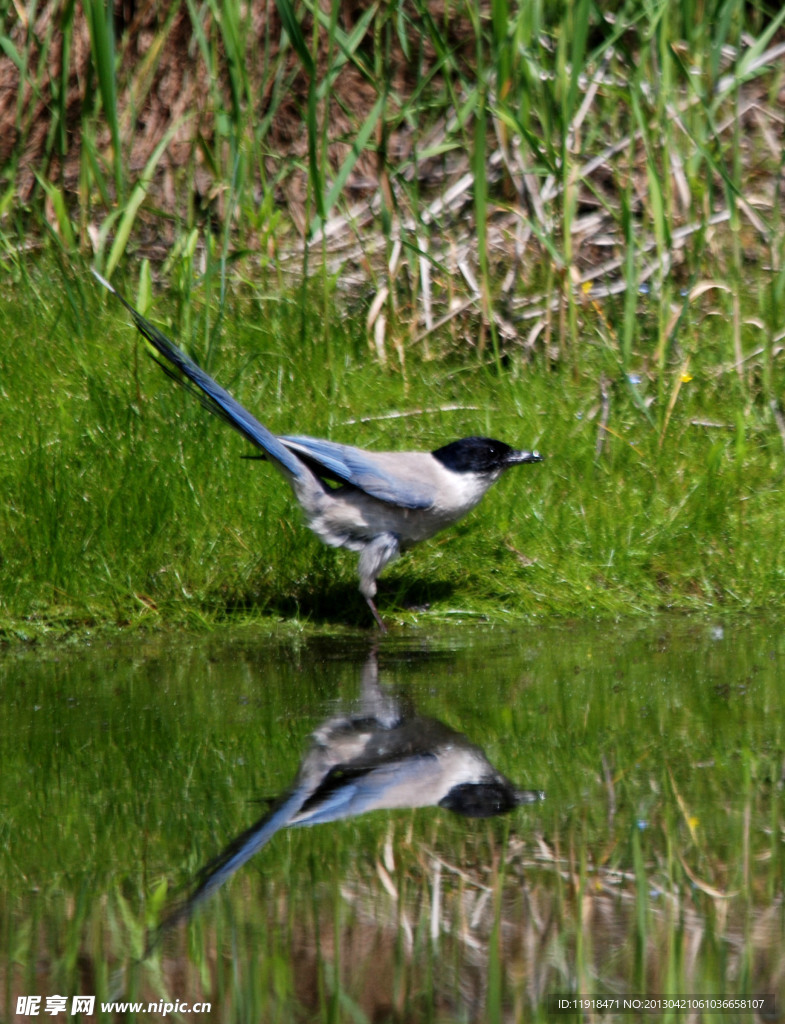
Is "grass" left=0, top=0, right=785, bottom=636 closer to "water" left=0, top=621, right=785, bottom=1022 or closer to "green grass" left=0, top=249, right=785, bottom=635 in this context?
"green grass" left=0, top=249, right=785, bottom=635

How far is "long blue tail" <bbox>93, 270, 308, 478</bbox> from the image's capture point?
5.00m

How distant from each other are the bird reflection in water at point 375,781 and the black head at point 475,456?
178cm

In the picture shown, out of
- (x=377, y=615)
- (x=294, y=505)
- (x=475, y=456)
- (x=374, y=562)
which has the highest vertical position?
(x=475, y=456)

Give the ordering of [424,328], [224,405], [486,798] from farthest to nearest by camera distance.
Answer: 1. [424,328]
2. [224,405]
3. [486,798]

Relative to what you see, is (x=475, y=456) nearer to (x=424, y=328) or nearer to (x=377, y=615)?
(x=377, y=615)

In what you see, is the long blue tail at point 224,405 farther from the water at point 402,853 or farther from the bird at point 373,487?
the water at point 402,853

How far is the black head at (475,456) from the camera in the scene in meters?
5.67

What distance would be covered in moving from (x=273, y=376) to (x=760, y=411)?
2.43 meters

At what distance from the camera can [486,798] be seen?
10.8ft

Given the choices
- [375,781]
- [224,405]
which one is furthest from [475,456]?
[375,781]

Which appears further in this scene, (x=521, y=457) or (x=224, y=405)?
(x=521, y=457)

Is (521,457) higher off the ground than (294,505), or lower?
higher

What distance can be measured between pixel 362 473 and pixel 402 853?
2699 mm

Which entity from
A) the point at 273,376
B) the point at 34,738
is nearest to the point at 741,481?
the point at 273,376
